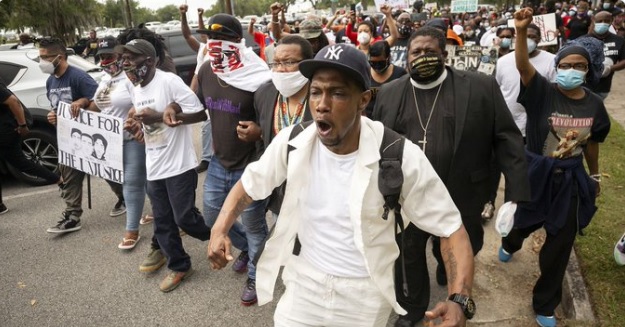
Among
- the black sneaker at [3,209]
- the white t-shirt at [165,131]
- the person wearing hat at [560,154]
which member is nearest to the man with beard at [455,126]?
the person wearing hat at [560,154]

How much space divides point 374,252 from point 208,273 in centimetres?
251

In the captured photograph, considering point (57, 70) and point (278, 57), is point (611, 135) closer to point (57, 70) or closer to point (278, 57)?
point (278, 57)

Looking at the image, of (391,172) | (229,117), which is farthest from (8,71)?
(391,172)

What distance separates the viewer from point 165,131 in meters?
3.48

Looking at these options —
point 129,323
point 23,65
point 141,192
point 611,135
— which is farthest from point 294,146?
point 611,135

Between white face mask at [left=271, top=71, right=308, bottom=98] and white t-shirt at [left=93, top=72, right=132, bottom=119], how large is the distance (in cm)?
184

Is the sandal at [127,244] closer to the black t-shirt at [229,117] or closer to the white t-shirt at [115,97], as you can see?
the white t-shirt at [115,97]

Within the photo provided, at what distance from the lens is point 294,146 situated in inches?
73.4

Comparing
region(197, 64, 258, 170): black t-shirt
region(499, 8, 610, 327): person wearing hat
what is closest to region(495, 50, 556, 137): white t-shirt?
region(499, 8, 610, 327): person wearing hat

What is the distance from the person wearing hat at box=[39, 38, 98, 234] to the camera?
4617mm

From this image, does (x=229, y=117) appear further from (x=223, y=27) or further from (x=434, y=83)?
(x=434, y=83)

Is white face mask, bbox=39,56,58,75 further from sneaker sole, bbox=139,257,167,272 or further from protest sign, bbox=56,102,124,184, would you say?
sneaker sole, bbox=139,257,167,272

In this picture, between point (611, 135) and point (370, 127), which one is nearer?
point (370, 127)

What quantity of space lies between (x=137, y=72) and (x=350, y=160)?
2.35 meters
